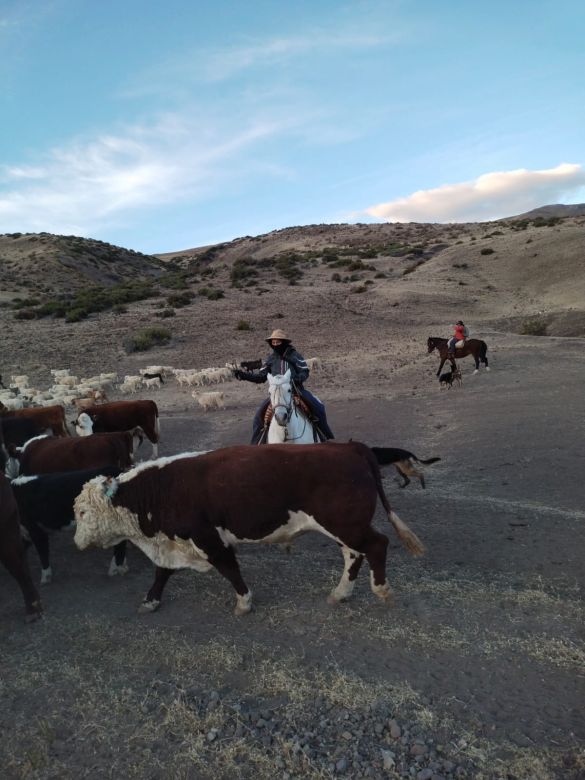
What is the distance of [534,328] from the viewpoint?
27406 millimetres

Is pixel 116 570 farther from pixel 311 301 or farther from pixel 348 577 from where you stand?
pixel 311 301

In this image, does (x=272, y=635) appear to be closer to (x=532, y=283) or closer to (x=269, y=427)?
(x=269, y=427)

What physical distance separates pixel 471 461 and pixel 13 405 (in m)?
11.9

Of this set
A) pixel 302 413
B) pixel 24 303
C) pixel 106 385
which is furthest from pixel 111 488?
pixel 24 303

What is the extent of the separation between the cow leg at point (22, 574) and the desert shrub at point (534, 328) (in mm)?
26332

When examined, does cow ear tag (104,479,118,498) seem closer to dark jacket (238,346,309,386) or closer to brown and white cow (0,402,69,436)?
dark jacket (238,346,309,386)

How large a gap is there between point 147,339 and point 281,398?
69.8 ft

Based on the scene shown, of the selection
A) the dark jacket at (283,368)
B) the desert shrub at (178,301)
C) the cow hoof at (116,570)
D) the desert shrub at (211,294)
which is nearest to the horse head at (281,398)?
the dark jacket at (283,368)

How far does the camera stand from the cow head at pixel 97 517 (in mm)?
5570

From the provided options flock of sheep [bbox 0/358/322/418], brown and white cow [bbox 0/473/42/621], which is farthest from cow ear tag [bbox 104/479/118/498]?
flock of sheep [bbox 0/358/322/418]

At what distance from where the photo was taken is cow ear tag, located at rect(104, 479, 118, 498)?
18.3 ft

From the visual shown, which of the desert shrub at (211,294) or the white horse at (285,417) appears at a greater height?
the desert shrub at (211,294)

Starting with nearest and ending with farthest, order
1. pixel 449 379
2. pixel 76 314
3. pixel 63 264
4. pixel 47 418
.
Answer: pixel 47 418 < pixel 449 379 < pixel 76 314 < pixel 63 264

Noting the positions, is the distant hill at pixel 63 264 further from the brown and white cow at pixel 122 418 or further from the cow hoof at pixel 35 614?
the cow hoof at pixel 35 614
